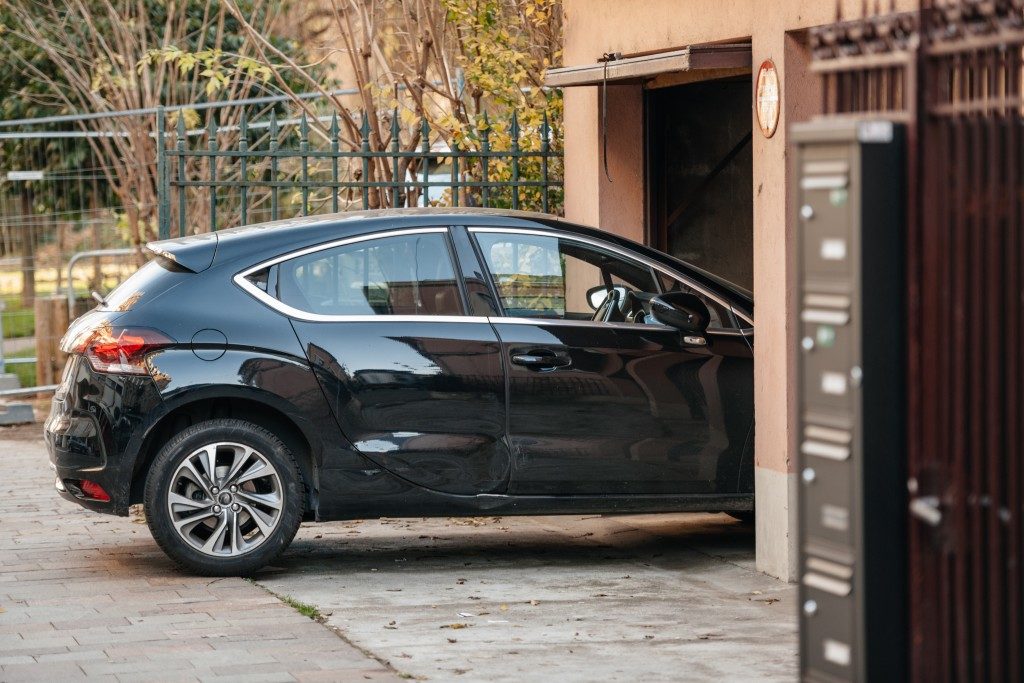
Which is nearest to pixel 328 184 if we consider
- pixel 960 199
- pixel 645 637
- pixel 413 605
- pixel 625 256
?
pixel 625 256

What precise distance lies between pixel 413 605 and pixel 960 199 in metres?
4.23

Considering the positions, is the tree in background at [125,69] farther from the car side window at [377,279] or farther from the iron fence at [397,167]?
the car side window at [377,279]

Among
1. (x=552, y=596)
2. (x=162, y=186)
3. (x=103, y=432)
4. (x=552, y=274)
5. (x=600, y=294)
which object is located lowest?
(x=552, y=596)

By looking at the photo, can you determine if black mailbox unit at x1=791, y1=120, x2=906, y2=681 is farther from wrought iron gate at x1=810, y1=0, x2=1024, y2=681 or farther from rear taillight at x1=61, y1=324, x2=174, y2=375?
rear taillight at x1=61, y1=324, x2=174, y2=375

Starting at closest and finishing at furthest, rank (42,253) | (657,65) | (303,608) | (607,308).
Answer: (303,608) → (607,308) → (657,65) → (42,253)

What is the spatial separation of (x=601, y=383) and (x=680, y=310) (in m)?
0.53

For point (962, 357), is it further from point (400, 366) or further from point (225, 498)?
point (225, 498)

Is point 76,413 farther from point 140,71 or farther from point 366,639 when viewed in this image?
point 140,71

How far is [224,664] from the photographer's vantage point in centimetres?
604

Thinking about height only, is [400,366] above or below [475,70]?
below

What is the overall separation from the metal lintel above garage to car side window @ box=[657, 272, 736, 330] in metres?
1.07

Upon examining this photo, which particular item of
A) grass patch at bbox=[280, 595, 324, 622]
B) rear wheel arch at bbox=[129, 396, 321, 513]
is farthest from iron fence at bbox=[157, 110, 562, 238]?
grass patch at bbox=[280, 595, 324, 622]

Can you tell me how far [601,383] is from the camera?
780cm

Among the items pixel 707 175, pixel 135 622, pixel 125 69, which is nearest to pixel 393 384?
pixel 135 622
